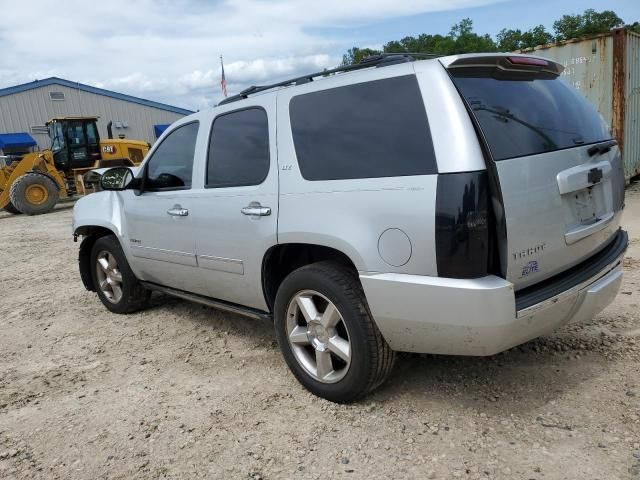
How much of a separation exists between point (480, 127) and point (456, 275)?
0.67m

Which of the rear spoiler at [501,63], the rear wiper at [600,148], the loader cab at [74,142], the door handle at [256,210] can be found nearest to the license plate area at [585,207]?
the rear wiper at [600,148]

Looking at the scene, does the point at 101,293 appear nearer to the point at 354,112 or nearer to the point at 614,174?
the point at 354,112

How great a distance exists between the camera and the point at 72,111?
29.3 meters

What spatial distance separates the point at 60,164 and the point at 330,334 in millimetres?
16934

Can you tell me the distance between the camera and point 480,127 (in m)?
2.37

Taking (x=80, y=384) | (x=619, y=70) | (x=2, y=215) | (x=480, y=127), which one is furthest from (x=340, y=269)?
(x=2, y=215)

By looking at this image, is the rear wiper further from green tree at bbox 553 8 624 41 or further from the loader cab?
green tree at bbox 553 8 624 41

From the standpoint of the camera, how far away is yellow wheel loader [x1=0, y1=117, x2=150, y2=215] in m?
15.1

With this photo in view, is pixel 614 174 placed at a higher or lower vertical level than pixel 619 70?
lower

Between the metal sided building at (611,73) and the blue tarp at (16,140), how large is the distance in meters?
25.2

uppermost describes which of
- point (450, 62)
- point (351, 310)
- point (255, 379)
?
point (450, 62)

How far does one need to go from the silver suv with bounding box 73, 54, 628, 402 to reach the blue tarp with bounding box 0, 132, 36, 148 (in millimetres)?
26835

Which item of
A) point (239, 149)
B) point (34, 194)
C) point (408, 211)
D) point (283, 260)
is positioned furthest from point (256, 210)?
point (34, 194)

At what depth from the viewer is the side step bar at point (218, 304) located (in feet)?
11.4
